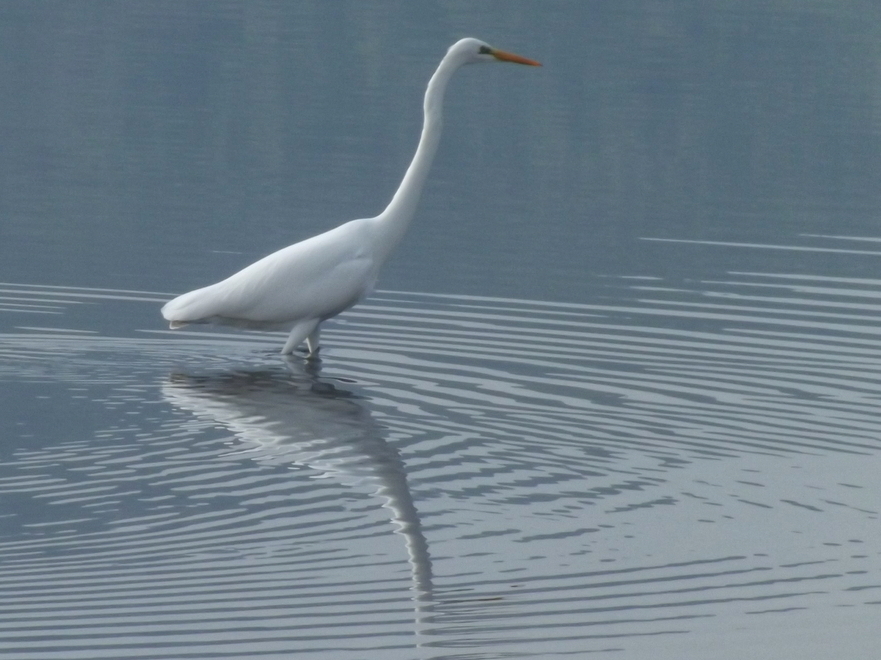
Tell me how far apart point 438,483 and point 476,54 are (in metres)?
5.77

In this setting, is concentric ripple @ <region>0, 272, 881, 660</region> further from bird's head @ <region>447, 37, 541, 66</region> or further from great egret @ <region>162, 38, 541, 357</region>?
bird's head @ <region>447, 37, 541, 66</region>

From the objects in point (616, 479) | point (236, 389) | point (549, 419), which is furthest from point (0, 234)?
point (616, 479)

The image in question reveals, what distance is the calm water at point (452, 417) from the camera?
8.99 metres

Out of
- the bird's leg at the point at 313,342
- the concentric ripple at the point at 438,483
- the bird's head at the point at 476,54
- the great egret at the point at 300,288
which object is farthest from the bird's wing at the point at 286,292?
the bird's head at the point at 476,54

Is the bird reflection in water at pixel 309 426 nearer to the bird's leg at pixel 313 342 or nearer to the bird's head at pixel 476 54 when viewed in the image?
the bird's leg at pixel 313 342

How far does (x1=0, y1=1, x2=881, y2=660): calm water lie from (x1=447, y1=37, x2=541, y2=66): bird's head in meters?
2.48

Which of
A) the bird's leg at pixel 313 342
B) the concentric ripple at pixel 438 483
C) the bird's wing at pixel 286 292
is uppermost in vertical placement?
the bird's wing at pixel 286 292

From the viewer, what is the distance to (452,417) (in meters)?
13.0

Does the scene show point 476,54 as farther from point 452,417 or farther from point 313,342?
point 452,417

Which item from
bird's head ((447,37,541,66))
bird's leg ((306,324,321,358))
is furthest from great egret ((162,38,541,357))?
bird's head ((447,37,541,66))

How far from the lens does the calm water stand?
29.5 feet

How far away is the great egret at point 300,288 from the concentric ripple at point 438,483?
363 mm

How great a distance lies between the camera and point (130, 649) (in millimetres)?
8336

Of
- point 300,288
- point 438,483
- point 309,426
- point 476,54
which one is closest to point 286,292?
point 300,288
